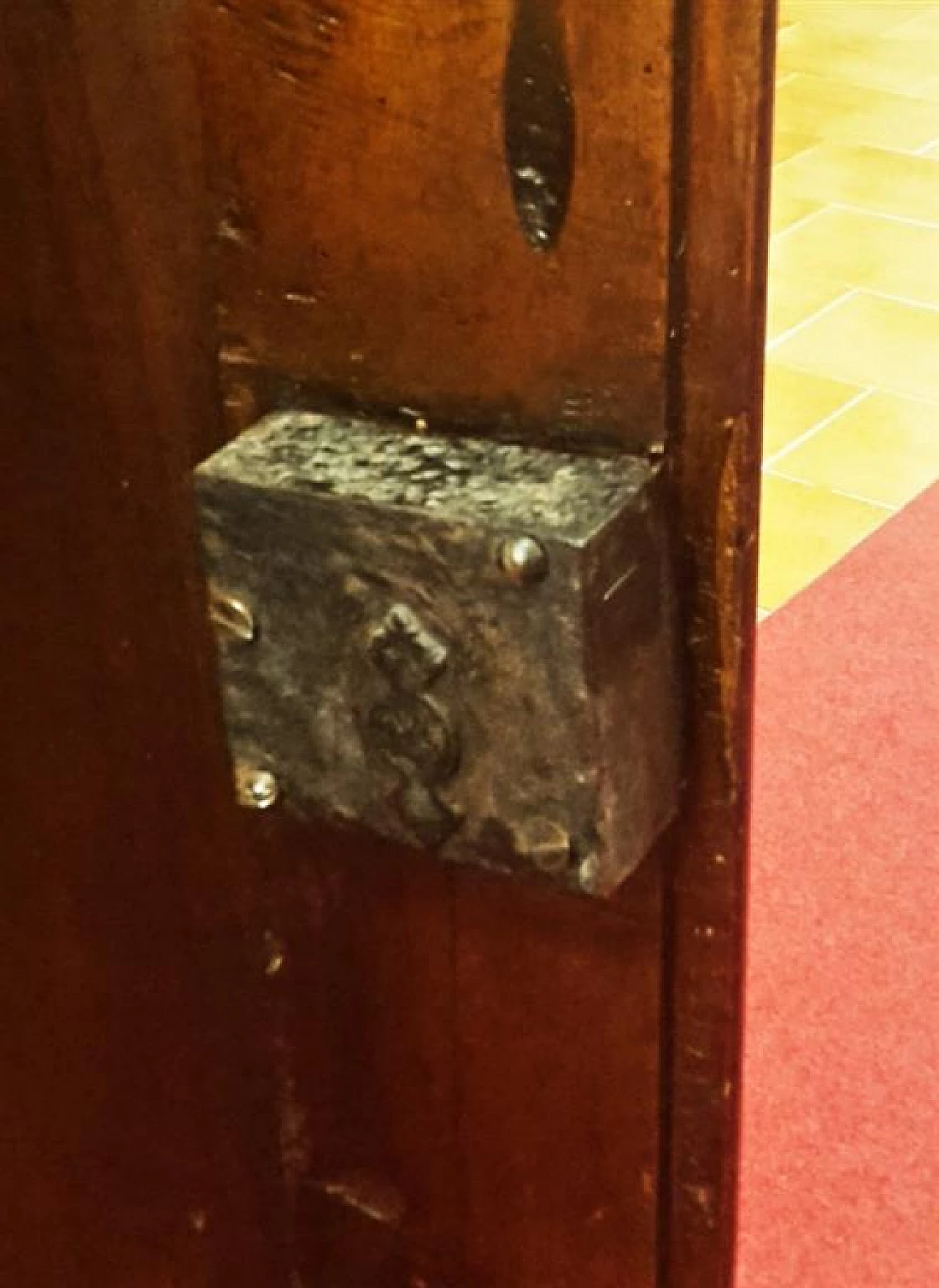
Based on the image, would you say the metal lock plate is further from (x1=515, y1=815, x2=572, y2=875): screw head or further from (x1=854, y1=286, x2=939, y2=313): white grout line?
(x1=854, y1=286, x2=939, y2=313): white grout line

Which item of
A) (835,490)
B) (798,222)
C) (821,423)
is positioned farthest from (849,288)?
(835,490)

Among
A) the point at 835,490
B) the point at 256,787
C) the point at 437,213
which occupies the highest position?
the point at 437,213

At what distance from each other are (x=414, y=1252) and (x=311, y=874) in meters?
0.21

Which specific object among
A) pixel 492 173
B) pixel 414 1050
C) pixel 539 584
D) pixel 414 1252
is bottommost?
pixel 414 1252

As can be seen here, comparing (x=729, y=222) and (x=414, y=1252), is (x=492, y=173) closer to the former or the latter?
(x=729, y=222)

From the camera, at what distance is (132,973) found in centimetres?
76

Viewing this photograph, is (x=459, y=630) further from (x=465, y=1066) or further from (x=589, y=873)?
(x=465, y=1066)

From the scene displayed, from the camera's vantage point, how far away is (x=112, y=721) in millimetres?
707

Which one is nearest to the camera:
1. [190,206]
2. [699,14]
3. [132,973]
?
[699,14]

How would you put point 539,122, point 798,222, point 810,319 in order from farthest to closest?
point 798,222 → point 810,319 → point 539,122

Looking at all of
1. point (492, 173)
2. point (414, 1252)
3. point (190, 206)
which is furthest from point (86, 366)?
point (414, 1252)

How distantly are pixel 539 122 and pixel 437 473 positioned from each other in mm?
116

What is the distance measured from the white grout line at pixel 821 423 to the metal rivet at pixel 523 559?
1.96 m

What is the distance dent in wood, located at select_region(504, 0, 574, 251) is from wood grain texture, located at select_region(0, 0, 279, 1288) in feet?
0.39
